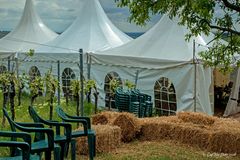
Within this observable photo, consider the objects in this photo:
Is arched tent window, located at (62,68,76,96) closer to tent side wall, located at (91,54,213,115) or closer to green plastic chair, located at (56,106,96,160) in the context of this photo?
tent side wall, located at (91,54,213,115)

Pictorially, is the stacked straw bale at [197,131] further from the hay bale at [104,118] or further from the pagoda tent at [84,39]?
the pagoda tent at [84,39]

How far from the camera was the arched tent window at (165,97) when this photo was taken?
12.6 metres

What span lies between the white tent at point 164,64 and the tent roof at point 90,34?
4.94ft

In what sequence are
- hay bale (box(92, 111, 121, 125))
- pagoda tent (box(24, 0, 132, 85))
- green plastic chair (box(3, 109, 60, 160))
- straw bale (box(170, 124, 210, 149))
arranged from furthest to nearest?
1. pagoda tent (box(24, 0, 132, 85))
2. hay bale (box(92, 111, 121, 125))
3. straw bale (box(170, 124, 210, 149))
4. green plastic chair (box(3, 109, 60, 160))

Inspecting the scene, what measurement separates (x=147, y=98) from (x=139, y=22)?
231 inches

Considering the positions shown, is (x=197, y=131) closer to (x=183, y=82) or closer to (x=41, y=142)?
(x=41, y=142)

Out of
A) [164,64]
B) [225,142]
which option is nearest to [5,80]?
[164,64]

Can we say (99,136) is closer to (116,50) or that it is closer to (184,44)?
(184,44)

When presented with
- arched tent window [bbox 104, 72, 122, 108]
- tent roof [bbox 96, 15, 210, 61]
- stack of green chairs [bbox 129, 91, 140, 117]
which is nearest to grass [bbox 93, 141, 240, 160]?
stack of green chairs [bbox 129, 91, 140, 117]

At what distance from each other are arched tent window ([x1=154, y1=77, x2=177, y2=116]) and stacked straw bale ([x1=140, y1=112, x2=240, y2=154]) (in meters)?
3.35

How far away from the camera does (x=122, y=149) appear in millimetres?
7910

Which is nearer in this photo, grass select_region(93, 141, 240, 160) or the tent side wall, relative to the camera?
grass select_region(93, 141, 240, 160)

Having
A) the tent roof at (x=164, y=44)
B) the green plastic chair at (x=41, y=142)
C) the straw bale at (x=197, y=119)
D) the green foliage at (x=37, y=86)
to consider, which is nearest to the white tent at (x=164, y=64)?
the tent roof at (x=164, y=44)

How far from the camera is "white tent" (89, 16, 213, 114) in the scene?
11914mm
